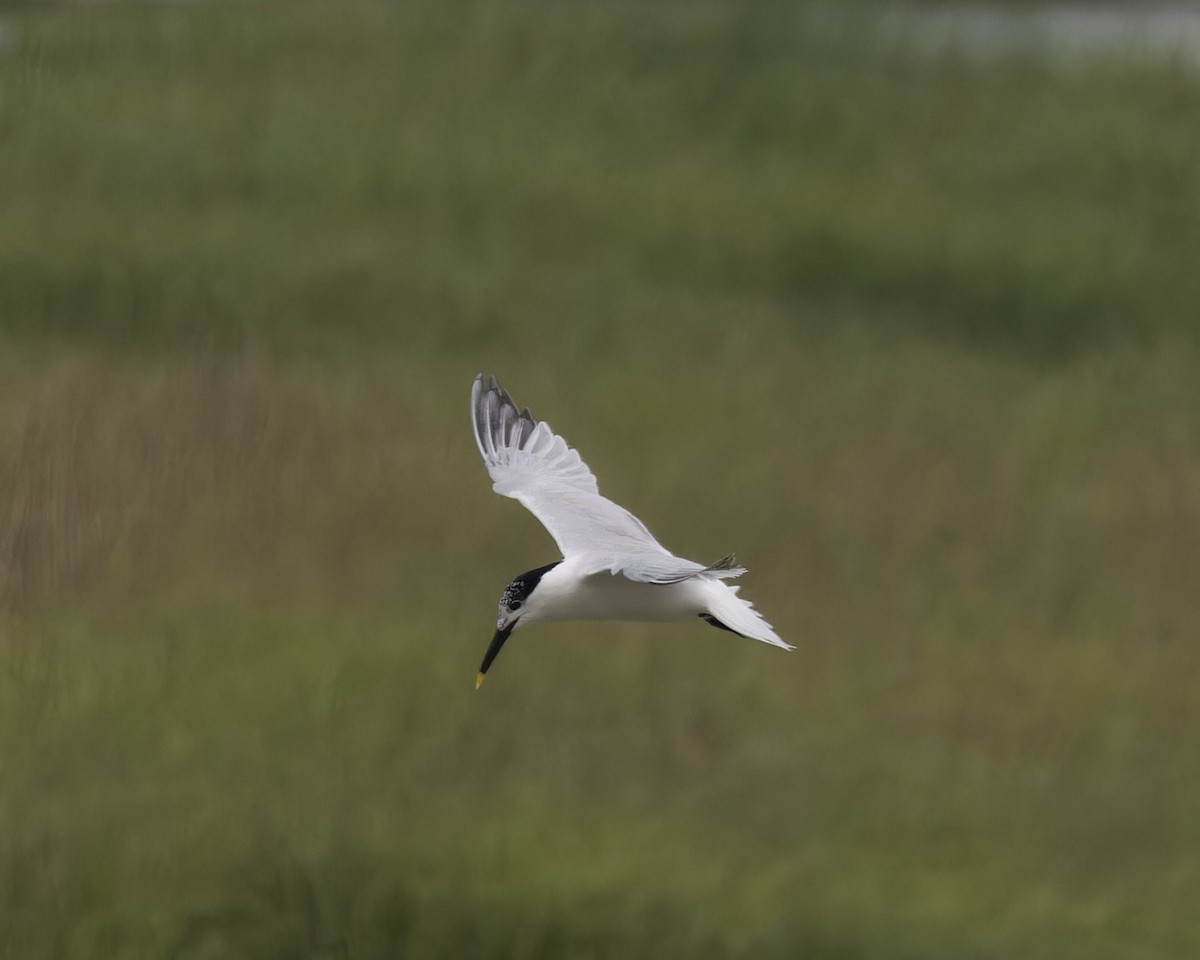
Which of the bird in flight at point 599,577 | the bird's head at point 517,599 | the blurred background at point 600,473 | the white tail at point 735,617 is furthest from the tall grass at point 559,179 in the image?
the white tail at point 735,617

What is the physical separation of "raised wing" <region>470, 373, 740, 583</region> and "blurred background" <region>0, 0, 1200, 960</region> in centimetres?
66

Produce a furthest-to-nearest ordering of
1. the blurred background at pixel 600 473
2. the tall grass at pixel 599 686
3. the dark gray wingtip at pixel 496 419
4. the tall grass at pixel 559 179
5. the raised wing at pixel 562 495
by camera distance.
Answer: the tall grass at pixel 559 179
the dark gray wingtip at pixel 496 419
the blurred background at pixel 600 473
the tall grass at pixel 599 686
the raised wing at pixel 562 495

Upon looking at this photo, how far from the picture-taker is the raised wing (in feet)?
19.9

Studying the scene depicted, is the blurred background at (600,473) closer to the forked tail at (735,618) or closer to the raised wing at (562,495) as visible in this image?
→ the raised wing at (562,495)

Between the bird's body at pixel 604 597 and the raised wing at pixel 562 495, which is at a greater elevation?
the raised wing at pixel 562 495

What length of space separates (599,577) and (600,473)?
9.85 feet

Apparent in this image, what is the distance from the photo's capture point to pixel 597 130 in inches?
517

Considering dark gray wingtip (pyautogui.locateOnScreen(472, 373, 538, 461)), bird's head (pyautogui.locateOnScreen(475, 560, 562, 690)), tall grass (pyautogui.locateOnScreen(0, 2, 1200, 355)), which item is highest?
tall grass (pyautogui.locateOnScreen(0, 2, 1200, 355))

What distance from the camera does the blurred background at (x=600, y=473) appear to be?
660cm

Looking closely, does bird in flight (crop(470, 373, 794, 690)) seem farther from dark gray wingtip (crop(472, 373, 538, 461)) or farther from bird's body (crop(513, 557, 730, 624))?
dark gray wingtip (crop(472, 373, 538, 461))

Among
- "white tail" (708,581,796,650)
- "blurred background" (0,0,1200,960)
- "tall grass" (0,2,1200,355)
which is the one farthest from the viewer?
"tall grass" (0,2,1200,355)

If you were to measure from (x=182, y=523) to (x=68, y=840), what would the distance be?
7.12 feet

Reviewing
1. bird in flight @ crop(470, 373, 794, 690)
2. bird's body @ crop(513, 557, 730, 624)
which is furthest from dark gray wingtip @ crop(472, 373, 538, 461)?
bird's body @ crop(513, 557, 730, 624)

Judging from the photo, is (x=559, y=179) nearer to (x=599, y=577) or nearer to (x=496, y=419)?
(x=496, y=419)
